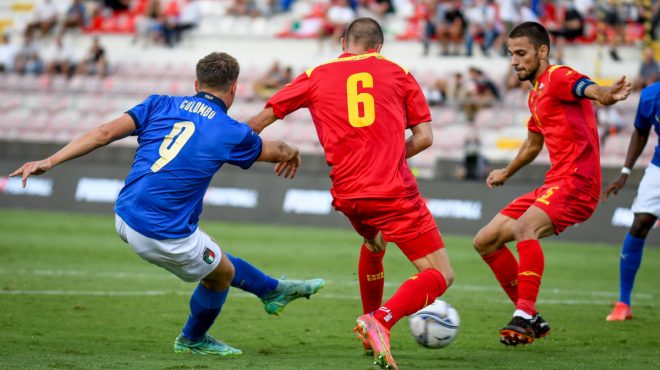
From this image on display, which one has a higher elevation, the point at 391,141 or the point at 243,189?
the point at 391,141

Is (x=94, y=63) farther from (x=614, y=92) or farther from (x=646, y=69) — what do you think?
(x=614, y=92)

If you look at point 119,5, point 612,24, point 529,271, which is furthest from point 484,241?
point 119,5

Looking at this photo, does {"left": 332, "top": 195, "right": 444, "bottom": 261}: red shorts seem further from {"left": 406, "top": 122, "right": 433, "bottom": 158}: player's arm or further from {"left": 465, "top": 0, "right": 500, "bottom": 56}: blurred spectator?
{"left": 465, "top": 0, "right": 500, "bottom": 56}: blurred spectator

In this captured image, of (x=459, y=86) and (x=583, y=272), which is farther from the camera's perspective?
(x=459, y=86)

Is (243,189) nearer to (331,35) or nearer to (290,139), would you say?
(290,139)

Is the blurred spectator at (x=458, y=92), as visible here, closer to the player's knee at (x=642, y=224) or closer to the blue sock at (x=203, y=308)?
the player's knee at (x=642, y=224)

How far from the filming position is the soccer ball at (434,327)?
275 inches

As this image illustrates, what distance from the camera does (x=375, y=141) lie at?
6898mm

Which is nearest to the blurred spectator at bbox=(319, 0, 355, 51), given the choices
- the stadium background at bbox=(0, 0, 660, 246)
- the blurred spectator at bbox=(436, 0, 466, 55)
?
the stadium background at bbox=(0, 0, 660, 246)

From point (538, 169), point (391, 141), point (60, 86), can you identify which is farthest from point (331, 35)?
point (391, 141)

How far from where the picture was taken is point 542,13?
24828mm

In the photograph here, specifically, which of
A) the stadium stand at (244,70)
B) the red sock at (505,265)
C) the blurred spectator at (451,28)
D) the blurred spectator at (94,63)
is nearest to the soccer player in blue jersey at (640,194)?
the red sock at (505,265)

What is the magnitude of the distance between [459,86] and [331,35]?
5.21 meters

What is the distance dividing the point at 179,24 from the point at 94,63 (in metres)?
2.83
